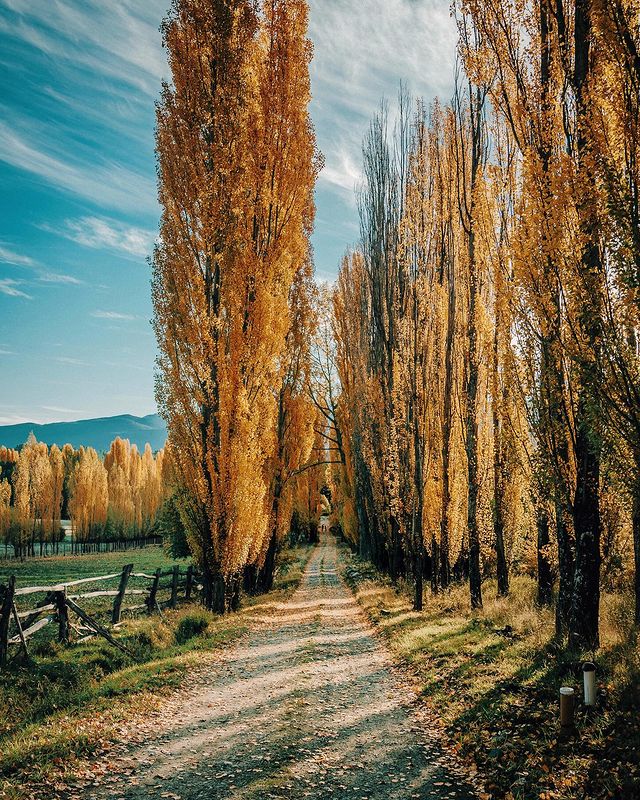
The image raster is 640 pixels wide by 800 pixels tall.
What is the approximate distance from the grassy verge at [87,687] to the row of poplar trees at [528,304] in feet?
18.3

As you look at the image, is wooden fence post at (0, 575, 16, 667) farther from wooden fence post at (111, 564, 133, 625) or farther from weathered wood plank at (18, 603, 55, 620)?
wooden fence post at (111, 564, 133, 625)

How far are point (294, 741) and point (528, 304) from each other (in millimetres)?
6396

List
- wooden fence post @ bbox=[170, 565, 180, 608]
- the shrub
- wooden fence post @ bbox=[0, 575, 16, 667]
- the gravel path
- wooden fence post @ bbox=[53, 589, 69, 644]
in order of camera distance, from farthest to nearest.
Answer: wooden fence post @ bbox=[170, 565, 180, 608], the shrub, wooden fence post @ bbox=[53, 589, 69, 644], wooden fence post @ bbox=[0, 575, 16, 667], the gravel path

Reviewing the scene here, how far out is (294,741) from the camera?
17.7 feet

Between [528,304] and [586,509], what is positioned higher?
[528,304]

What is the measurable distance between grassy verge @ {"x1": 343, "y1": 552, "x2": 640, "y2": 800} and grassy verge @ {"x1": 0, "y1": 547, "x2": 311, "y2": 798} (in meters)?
3.65

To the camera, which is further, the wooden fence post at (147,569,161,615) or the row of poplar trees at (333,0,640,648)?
the wooden fence post at (147,569,161,615)

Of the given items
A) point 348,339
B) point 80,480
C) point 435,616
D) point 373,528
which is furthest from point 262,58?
point 80,480

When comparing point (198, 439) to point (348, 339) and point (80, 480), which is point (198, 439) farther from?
point (80, 480)

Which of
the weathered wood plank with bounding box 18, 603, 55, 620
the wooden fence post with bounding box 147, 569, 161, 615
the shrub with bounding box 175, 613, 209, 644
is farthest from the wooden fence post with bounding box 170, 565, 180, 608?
the weathered wood plank with bounding box 18, 603, 55, 620

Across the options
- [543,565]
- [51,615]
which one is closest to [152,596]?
[51,615]

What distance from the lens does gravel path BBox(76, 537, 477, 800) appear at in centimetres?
445

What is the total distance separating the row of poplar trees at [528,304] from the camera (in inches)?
228

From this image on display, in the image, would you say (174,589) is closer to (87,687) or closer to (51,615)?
(51,615)
